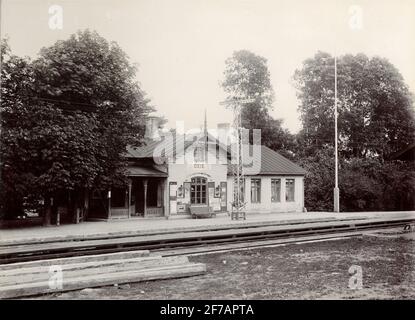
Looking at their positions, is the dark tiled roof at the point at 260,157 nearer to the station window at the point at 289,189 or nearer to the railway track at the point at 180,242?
the station window at the point at 289,189

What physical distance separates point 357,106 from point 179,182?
72.5 feet

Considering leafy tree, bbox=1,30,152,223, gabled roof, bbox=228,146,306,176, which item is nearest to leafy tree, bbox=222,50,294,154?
gabled roof, bbox=228,146,306,176

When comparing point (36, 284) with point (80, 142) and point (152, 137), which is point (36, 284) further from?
point (152, 137)

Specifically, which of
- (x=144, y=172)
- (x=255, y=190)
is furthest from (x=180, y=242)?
(x=255, y=190)

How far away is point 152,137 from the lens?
30.6 metres

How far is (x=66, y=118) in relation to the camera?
19469mm

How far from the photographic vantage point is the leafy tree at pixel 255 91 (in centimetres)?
4419

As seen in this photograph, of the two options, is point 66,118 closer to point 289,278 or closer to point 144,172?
point 144,172

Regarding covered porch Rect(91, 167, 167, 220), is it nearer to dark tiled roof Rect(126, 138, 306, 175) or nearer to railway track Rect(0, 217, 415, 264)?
dark tiled roof Rect(126, 138, 306, 175)

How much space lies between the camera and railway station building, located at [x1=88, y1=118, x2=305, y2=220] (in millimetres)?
25547

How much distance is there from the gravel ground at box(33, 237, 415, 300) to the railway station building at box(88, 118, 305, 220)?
12470 mm

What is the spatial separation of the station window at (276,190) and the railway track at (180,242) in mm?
10890
